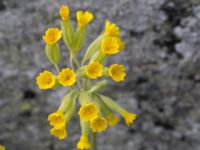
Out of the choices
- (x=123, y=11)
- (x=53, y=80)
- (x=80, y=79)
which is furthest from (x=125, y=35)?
(x=53, y=80)

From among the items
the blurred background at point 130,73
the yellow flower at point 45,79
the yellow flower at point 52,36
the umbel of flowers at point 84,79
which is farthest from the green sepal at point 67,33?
the blurred background at point 130,73

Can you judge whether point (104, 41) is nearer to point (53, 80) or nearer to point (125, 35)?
point (53, 80)

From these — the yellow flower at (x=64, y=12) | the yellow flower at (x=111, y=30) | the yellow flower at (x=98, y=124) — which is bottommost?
the yellow flower at (x=98, y=124)

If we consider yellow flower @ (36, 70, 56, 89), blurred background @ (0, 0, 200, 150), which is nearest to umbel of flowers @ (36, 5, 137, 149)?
yellow flower @ (36, 70, 56, 89)

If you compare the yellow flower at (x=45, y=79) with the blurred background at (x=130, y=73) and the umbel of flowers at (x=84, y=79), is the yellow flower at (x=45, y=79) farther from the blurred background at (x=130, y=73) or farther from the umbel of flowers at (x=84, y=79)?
the blurred background at (x=130, y=73)

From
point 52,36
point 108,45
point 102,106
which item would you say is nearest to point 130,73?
point 102,106
